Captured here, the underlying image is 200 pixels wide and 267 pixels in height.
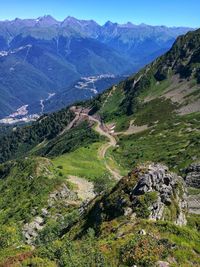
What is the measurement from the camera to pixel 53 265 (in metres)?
48.6

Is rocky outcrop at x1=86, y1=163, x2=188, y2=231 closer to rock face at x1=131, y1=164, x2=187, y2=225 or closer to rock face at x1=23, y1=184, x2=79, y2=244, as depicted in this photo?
rock face at x1=131, y1=164, x2=187, y2=225

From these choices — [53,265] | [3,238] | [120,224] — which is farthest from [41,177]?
[53,265]

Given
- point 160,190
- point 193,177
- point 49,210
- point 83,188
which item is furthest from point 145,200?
point 83,188

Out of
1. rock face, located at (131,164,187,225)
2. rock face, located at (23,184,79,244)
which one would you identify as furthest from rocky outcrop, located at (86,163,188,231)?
rock face, located at (23,184,79,244)

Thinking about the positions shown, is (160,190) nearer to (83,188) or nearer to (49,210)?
(49,210)

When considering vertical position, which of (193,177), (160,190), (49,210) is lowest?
(49,210)

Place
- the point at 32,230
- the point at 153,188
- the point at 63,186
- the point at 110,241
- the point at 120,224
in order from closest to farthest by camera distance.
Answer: the point at 110,241 < the point at 120,224 < the point at 153,188 < the point at 32,230 < the point at 63,186

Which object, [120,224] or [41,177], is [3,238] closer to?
[120,224]

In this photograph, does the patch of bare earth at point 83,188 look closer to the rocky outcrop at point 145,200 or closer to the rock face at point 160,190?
the rock face at point 160,190

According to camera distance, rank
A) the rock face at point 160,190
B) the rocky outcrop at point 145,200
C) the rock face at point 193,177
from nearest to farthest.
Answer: the rocky outcrop at point 145,200 < the rock face at point 160,190 < the rock face at point 193,177

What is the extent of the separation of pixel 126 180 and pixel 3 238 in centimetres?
2374

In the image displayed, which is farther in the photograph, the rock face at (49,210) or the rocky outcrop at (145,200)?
the rock face at (49,210)

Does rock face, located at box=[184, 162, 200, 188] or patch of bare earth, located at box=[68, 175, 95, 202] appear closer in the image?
rock face, located at box=[184, 162, 200, 188]

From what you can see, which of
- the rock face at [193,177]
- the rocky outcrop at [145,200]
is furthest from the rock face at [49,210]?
the rock face at [193,177]
